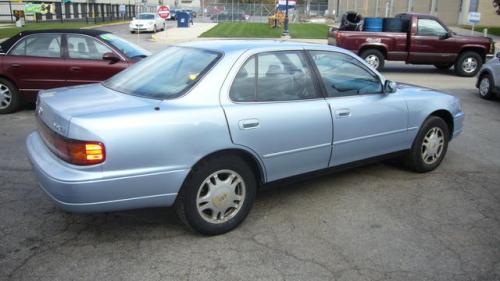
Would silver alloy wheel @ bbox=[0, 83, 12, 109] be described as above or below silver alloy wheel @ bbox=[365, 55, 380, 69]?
below

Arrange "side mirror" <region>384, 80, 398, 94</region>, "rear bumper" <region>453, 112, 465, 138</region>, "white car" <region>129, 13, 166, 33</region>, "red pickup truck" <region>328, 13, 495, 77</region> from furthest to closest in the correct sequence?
"white car" <region>129, 13, 166, 33</region> < "red pickup truck" <region>328, 13, 495, 77</region> < "rear bumper" <region>453, 112, 465, 138</region> < "side mirror" <region>384, 80, 398, 94</region>

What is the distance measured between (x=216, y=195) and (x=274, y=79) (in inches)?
44.7

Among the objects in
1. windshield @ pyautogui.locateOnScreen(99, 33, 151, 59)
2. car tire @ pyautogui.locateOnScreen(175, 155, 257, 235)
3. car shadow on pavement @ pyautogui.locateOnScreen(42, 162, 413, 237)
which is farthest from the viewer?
windshield @ pyautogui.locateOnScreen(99, 33, 151, 59)

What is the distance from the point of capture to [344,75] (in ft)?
15.5

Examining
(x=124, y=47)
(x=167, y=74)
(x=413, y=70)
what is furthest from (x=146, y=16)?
(x=167, y=74)

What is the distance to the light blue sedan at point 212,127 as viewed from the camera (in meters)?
3.37

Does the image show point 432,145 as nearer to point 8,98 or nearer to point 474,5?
point 8,98

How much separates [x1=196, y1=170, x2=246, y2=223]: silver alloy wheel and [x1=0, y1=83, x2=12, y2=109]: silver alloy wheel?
19.4 ft

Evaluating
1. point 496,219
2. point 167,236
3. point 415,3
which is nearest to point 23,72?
point 167,236

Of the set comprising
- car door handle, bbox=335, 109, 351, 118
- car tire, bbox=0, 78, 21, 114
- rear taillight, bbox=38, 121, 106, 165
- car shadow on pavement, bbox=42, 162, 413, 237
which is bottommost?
car shadow on pavement, bbox=42, 162, 413, 237

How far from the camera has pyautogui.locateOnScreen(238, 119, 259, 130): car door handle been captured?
3.81m

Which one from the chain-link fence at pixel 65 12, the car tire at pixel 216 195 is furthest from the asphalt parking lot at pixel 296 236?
the chain-link fence at pixel 65 12

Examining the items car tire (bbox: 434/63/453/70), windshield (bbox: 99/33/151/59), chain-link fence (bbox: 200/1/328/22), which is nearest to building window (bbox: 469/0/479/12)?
chain-link fence (bbox: 200/1/328/22)

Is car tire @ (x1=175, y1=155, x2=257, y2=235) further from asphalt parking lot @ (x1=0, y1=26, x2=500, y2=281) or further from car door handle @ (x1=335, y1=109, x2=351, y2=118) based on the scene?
car door handle @ (x1=335, y1=109, x2=351, y2=118)
